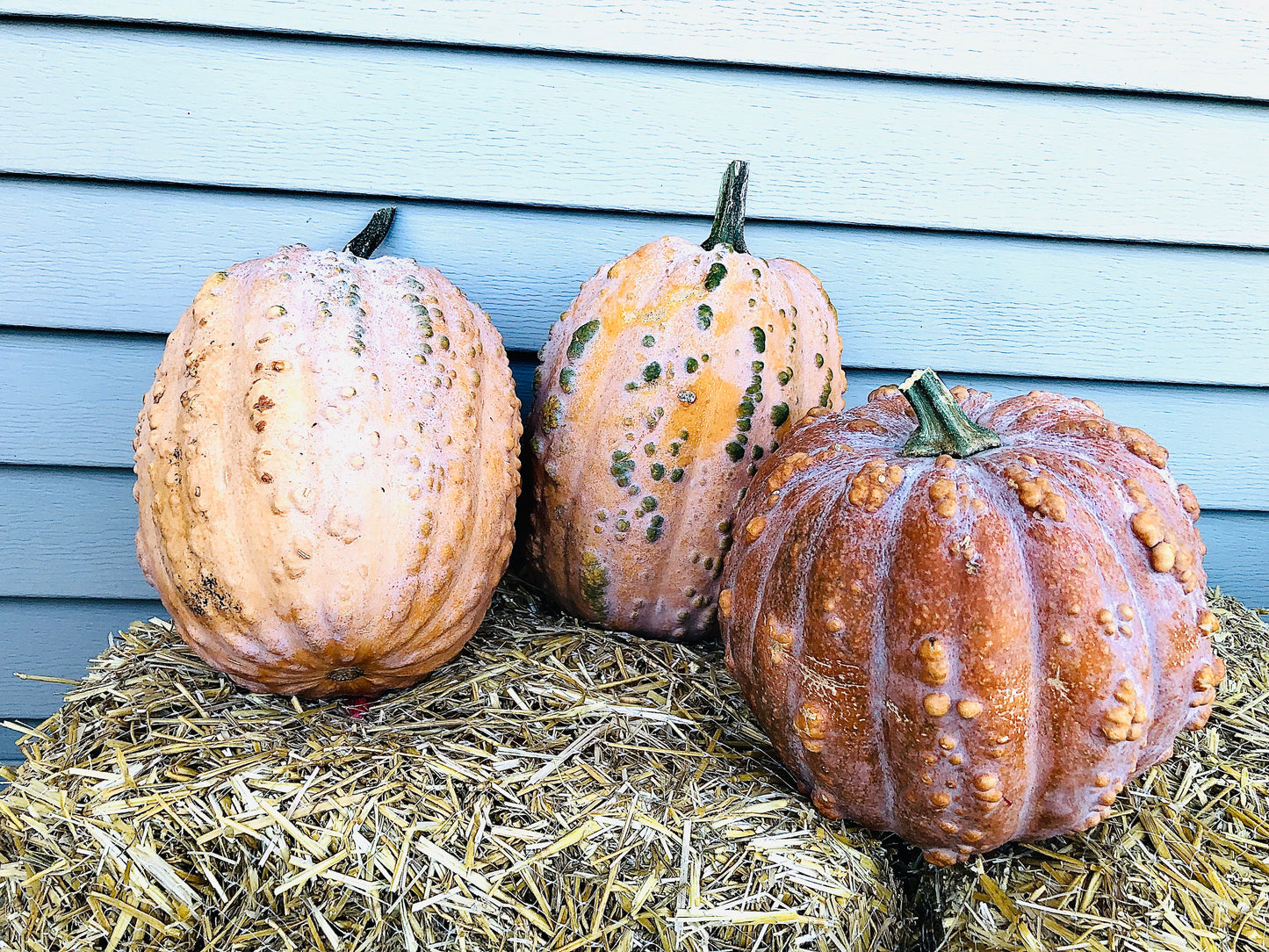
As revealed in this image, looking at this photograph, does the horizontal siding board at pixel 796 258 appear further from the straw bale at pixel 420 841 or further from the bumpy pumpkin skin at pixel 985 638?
the straw bale at pixel 420 841

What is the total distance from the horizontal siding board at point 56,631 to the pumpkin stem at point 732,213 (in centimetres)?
163

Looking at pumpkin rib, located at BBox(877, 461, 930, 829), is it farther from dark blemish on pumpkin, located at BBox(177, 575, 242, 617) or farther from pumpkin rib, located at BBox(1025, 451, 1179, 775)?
dark blemish on pumpkin, located at BBox(177, 575, 242, 617)

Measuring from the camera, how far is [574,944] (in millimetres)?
1188

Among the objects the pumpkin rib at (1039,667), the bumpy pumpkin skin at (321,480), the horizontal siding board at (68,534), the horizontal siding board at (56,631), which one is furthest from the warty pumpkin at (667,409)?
the horizontal siding board at (56,631)

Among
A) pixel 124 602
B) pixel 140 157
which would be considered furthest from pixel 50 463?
pixel 140 157

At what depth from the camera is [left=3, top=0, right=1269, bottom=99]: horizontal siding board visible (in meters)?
1.76

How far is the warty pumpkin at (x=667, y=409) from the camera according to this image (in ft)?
5.22

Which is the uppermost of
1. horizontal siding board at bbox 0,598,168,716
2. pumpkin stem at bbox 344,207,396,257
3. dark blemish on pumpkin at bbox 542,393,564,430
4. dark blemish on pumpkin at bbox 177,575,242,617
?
pumpkin stem at bbox 344,207,396,257

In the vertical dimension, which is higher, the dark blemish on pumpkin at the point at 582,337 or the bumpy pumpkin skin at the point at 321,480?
the dark blemish on pumpkin at the point at 582,337

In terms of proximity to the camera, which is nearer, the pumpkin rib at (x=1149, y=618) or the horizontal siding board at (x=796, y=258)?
the pumpkin rib at (x=1149, y=618)

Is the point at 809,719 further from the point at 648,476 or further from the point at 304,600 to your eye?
the point at 304,600

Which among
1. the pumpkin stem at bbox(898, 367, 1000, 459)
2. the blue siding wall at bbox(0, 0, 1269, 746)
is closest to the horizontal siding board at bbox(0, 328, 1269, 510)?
the blue siding wall at bbox(0, 0, 1269, 746)

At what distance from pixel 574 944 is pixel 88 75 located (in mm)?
1857

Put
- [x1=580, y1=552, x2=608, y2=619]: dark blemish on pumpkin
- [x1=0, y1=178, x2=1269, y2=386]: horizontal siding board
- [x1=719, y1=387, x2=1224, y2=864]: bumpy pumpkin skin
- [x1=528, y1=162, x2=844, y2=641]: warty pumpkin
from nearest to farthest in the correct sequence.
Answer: [x1=719, y1=387, x2=1224, y2=864]: bumpy pumpkin skin → [x1=528, y1=162, x2=844, y2=641]: warty pumpkin → [x1=580, y1=552, x2=608, y2=619]: dark blemish on pumpkin → [x1=0, y1=178, x2=1269, y2=386]: horizontal siding board
